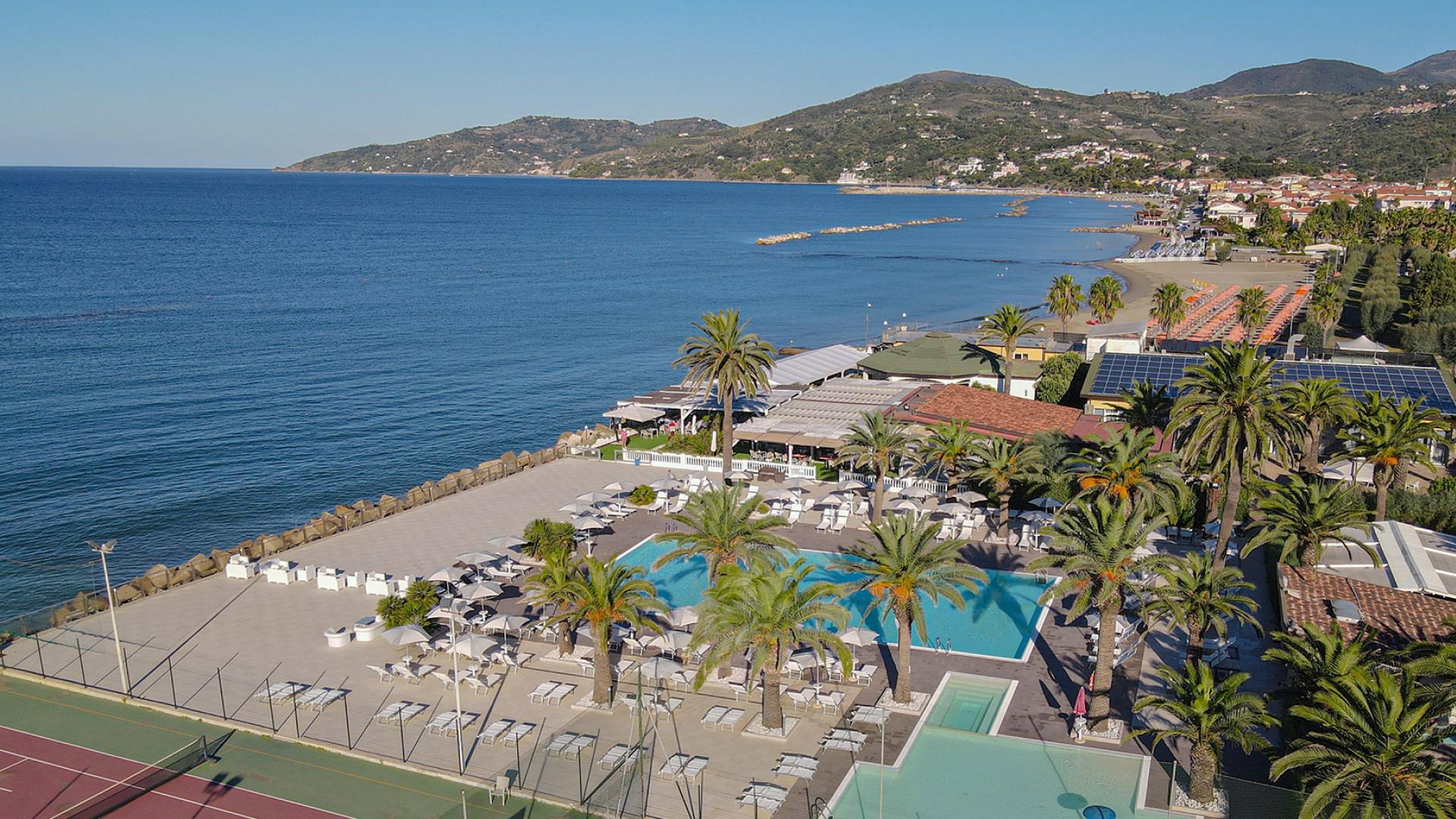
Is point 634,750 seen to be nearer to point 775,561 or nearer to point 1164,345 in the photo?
point 775,561

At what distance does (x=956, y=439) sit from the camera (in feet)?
127

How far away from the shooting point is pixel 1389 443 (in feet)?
112

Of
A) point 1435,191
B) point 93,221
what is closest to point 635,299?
point 93,221

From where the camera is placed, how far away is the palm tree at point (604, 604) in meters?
24.1

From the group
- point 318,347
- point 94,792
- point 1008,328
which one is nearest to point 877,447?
point 1008,328

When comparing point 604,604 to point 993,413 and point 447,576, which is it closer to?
point 447,576

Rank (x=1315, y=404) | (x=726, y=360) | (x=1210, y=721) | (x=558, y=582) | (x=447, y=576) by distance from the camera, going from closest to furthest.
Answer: (x=1210, y=721) < (x=558, y=582) < (x=447, y=576) < (x=1315, y=404) < (x=726, y=360)

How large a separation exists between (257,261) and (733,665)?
12794 cm

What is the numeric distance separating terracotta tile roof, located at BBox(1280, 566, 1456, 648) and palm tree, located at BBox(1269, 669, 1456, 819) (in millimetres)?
5945

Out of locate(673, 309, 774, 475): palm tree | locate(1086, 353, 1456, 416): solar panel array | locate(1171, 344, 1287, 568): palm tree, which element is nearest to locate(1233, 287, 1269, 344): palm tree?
locate(1086, 353, 1456, 416): solar panel array

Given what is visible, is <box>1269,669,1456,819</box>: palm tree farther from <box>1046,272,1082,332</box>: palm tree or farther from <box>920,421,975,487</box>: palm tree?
<box>1046,272,1082,332</box>: palm tree

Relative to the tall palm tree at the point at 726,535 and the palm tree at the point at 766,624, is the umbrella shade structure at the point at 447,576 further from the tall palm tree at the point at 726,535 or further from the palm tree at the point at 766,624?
the palm tree at the point at 766,624

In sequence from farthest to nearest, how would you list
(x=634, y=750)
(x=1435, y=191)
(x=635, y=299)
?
1. (x=1435, y=191)
2. (x=635, y=299)
3. (x=634, y=750)

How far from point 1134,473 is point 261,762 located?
24996 mm
